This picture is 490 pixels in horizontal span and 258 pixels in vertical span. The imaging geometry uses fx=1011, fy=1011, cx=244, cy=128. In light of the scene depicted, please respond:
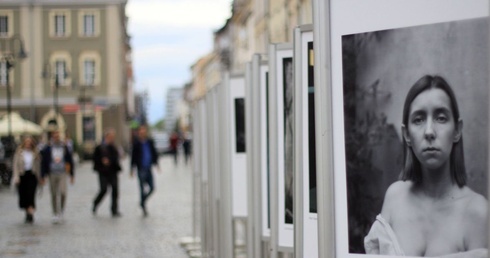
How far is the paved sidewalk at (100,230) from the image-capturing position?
14.7 meters

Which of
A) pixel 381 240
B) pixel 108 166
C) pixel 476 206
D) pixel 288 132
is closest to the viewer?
pixel 476 206

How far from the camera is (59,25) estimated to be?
72.2 metres

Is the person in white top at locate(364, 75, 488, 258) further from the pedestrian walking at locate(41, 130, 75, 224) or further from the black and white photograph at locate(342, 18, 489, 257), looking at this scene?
the pedestrian walking at locate(41, 130, 75, 224)

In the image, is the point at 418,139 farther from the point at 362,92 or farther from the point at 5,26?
the point at 5,26

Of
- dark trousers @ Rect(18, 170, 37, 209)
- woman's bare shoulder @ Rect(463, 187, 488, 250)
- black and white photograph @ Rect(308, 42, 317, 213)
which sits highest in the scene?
black and white photograph @ Rect(308, 42, 317, 213)

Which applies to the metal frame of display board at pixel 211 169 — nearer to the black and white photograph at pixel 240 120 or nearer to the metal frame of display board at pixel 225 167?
the metal frame of display board at pixel 225 167

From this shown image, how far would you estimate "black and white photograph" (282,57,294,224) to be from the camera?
6316 mm

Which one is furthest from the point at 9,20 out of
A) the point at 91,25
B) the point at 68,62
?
the point at 91,25

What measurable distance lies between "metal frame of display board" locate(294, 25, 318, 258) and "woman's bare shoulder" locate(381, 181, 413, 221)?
122cm

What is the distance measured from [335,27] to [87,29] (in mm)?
69515

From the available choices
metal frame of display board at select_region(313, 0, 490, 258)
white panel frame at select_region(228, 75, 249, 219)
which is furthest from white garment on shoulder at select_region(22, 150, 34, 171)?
metal frame of display board at select_region(313, 0, 490, 258)

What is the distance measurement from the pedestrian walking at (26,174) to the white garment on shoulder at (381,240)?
1623cm

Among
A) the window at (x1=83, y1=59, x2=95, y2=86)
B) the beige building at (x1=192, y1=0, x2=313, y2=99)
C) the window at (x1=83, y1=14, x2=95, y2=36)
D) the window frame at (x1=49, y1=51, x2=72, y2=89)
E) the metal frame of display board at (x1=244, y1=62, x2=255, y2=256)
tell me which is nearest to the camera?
the metal frame of display board at (x1=244, y1=62, x2=255, y2=256)

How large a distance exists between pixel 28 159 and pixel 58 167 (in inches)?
28.4
